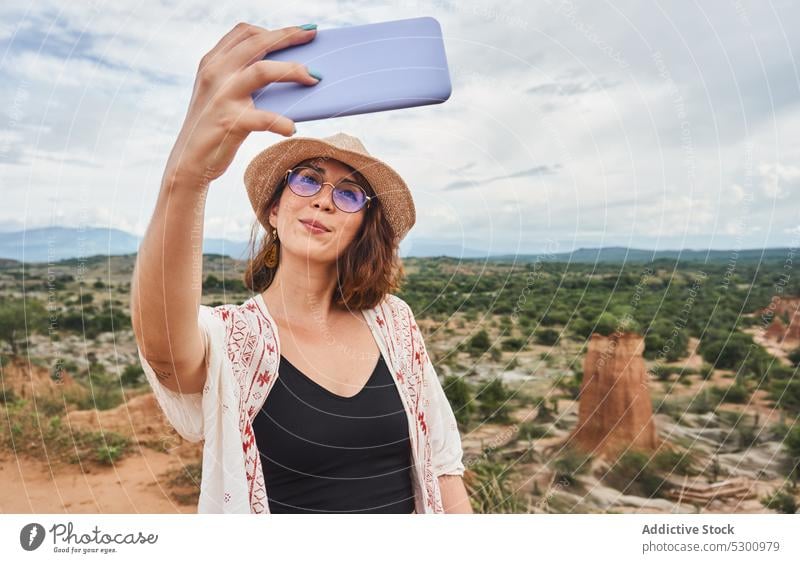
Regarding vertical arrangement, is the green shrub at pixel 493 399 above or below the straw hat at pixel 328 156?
below

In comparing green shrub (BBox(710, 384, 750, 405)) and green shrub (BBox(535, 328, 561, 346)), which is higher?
green shrub (BBox(535, 328, 561, 346))

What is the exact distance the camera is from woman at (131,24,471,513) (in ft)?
3.51

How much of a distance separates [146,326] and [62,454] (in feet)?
7.82

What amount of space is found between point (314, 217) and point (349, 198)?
86 mm

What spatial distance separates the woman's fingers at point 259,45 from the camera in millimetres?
1148

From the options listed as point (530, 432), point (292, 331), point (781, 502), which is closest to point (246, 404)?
point (292, 331)

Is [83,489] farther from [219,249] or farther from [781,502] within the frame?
[781,502]

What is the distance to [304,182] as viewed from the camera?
135 cm

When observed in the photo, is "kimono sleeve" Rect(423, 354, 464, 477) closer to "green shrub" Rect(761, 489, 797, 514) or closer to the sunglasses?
the sunglasses

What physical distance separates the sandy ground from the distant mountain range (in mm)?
1116
